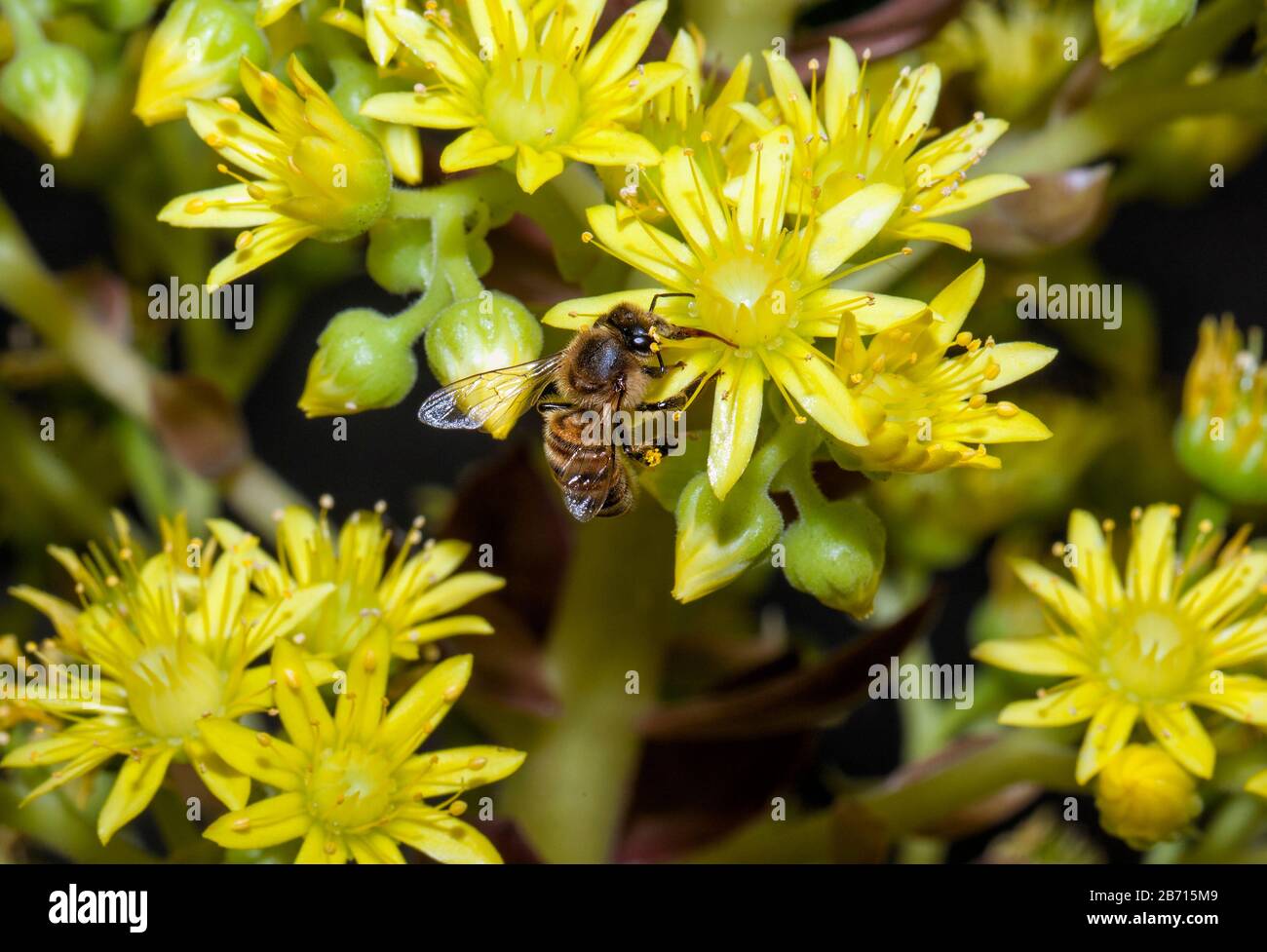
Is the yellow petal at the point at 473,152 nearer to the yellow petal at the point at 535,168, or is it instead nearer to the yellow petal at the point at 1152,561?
the yellow petal at the point at 535,168

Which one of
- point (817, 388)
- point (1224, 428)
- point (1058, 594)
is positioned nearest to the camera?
point (817, 388)

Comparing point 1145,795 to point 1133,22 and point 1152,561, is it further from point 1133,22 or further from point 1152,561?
point 1133,22

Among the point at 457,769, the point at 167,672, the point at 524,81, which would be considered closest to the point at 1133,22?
the point at 524,81

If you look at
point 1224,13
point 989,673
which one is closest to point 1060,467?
point 989,673

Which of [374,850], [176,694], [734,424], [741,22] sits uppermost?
[741,22]

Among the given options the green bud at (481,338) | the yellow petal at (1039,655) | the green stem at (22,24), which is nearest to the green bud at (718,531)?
the green bud at (481,338)
